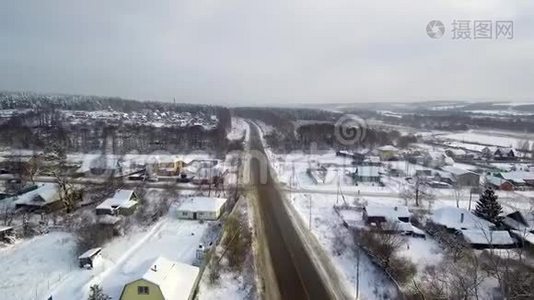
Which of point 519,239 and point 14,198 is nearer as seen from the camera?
point 519,239

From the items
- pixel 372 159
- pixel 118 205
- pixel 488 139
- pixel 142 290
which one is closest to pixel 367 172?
pixel 372 159

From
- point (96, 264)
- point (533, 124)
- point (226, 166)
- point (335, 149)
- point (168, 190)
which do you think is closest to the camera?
point (96, 264)

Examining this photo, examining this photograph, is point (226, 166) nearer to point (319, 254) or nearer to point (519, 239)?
point (319, 254)

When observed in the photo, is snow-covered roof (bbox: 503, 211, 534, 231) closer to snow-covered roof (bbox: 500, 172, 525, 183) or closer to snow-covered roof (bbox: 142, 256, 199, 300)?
snow-covered roof (bbox: 500, 172, 525, 183)

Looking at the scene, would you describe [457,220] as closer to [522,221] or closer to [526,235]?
[526,235]

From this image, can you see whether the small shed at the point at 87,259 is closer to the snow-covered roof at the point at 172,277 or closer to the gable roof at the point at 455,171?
the snow-covered roof at the point at 172,277

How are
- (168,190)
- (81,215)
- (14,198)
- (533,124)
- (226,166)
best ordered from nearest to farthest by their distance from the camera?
(81,215) < (14,198) < (168,190) < (226,166) < (533,124)

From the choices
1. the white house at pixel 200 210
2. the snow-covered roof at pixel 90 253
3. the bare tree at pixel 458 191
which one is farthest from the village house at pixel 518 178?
the snow-covered roof at pixel 90 253

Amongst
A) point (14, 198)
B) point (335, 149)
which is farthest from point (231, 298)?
point (335, 149)

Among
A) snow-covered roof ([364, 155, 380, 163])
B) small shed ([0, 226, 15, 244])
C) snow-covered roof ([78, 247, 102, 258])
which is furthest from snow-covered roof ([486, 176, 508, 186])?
small shed ([0, 226, 15, 244])
